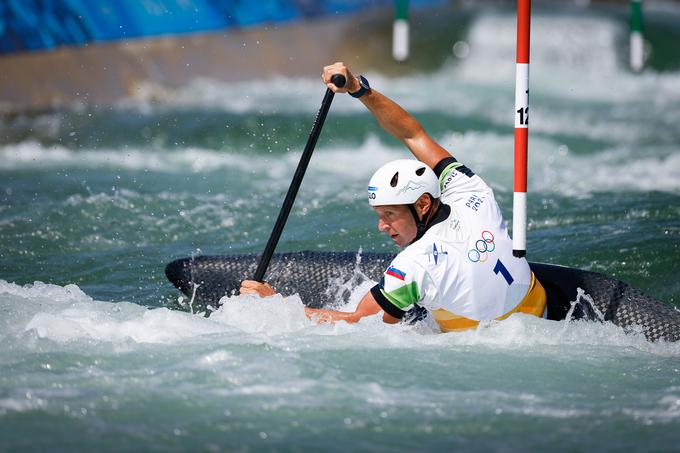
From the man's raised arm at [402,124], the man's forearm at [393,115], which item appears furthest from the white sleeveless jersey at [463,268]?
the man's forearm at [393,115]

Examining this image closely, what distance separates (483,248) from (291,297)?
1.07 meters

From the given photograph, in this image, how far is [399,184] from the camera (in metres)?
5.38

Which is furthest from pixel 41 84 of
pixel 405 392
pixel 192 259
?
pixel 405 392

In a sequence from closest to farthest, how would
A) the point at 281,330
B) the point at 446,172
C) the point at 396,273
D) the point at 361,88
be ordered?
1. the point at 396,273
2. the point at 281,330
3. the point at 446,172
4. the point at 361,88

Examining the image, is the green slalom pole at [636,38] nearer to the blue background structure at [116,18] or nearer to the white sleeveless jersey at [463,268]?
the blue background structure at [116,18]

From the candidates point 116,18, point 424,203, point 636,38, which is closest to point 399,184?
point 424,203

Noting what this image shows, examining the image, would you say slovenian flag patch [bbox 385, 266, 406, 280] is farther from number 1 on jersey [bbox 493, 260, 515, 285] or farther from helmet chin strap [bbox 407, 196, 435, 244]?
number 1 on jersey [bbox 493, 260, 515, 285]

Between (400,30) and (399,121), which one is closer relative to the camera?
(399,121)

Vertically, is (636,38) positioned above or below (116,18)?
above

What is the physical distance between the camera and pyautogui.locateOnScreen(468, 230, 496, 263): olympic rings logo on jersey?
5.43 meters

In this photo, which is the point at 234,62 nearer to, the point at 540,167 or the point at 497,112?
the point at 497,112

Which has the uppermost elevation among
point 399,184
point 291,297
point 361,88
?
point 361,88

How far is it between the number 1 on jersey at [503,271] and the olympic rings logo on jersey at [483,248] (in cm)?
8

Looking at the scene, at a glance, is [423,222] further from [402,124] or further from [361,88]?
[361,88]
